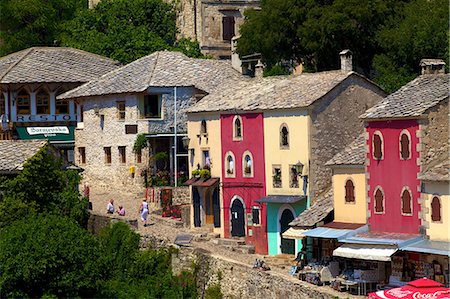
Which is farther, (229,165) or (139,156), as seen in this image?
(139,156)

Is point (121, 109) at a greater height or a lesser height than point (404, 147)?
greater

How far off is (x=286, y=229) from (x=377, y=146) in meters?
9.19

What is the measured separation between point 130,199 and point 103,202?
158 cm

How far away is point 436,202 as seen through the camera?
51.7 meters

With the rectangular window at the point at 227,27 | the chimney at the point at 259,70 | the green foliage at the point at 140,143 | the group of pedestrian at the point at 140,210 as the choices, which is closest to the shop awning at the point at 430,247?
the group of pedestrian at the point at 140,210

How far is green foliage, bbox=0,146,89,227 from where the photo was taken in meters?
60.8

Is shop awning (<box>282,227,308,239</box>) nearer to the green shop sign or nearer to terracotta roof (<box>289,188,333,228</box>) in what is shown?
terracotta roof (<box>289,188,333,228</box>)

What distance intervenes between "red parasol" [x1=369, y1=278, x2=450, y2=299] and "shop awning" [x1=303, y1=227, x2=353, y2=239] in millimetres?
7019

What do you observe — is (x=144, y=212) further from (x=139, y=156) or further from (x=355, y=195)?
(x=355, y=195)

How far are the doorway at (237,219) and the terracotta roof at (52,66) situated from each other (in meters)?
20.9

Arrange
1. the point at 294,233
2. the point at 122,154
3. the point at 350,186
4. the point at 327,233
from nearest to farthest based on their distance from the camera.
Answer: the point at 327,233, the point at 350,186, the point at 294,233, the point at 122,154

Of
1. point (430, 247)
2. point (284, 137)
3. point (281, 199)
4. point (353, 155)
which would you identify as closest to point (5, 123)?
point (284, 137)

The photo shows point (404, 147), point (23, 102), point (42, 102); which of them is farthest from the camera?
point (42, 102)

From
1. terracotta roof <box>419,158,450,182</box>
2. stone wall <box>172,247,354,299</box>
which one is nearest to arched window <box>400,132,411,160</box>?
terracotta roof <box>419,158,450,182</box>
